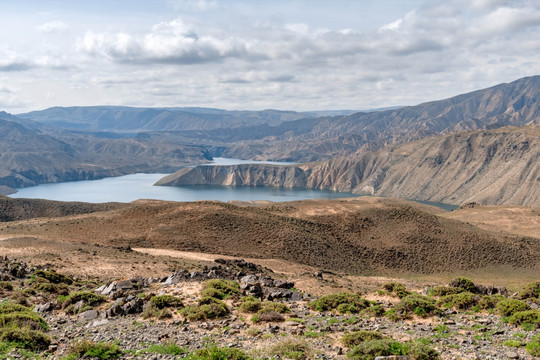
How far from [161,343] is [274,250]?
128 ft

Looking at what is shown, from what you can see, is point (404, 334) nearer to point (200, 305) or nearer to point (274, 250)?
point (200, 305)

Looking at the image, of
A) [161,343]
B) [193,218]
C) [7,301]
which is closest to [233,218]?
[193,218]

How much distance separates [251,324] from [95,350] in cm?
606

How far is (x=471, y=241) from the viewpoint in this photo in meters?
63.8

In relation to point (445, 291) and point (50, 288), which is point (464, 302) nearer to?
point (445, 291)

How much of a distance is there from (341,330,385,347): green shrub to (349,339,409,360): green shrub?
31.5 inches

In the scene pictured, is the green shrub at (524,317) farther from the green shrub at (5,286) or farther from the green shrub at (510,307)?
the green shrub at (5,286)

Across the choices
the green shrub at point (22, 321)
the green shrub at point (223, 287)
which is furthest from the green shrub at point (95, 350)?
the green shrub at point (223, 287)

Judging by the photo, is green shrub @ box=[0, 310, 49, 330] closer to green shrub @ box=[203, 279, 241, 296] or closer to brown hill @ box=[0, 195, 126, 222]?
green shrub @ box=[203, 279, 241, 296]

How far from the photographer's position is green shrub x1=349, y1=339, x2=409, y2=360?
14.5 m

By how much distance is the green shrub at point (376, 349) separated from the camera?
1448cm

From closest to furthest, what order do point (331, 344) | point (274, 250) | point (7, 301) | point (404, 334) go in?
point (331, 344), point (404, 334), point (7, 301), point (274, 250)

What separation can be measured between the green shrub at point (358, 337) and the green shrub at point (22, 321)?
11.4m

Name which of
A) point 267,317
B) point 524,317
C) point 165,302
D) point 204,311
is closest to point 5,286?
point 165,302
